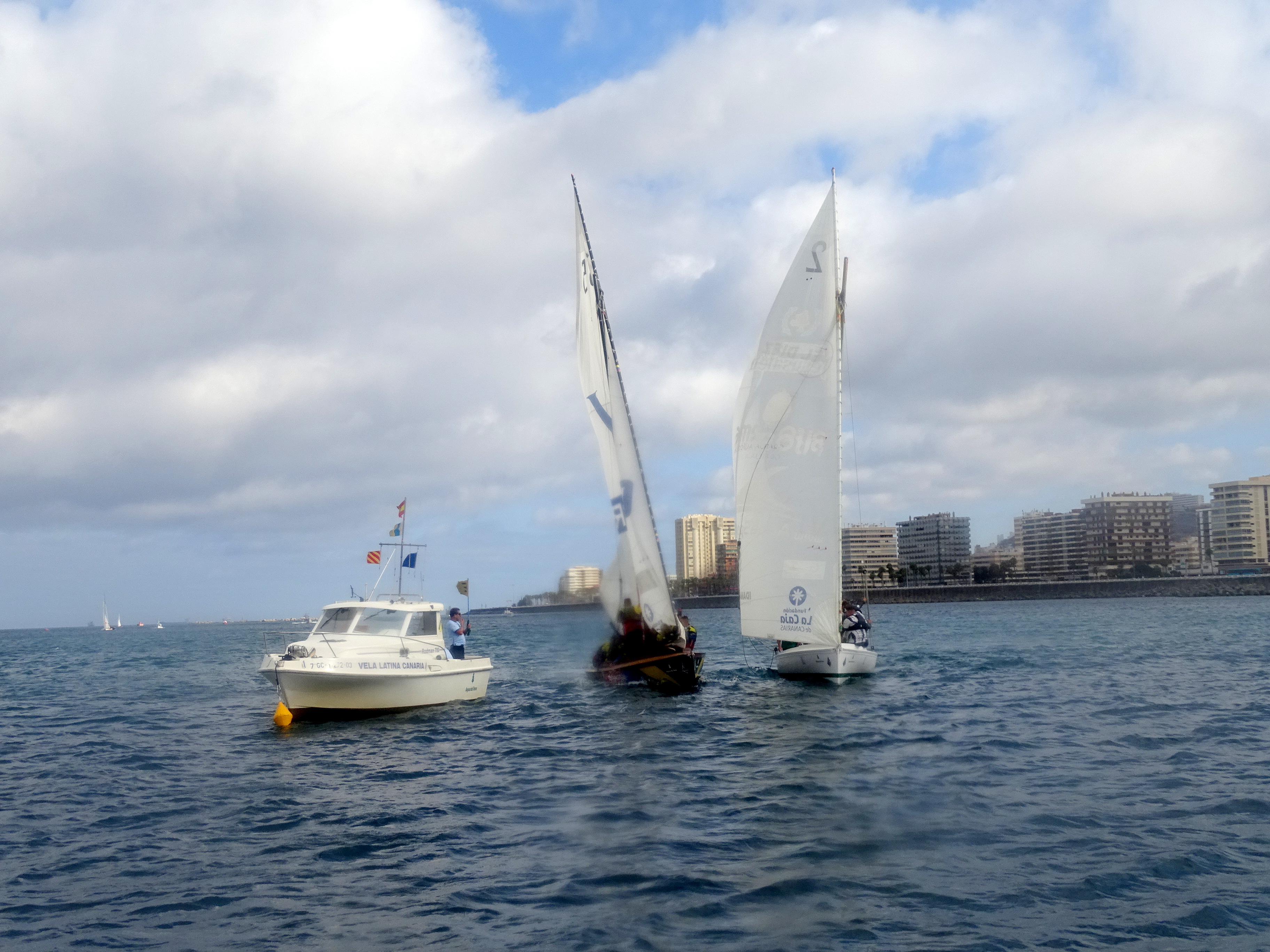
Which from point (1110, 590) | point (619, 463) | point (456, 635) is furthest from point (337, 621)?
point (1110, 590)

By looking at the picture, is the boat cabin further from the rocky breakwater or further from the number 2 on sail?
the rocky breakwater

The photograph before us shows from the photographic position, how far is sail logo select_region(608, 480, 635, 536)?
28.9 metres

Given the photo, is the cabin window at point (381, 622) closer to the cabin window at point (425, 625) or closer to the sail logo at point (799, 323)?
the cabin window at point (425, 625)

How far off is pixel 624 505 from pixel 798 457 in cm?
592

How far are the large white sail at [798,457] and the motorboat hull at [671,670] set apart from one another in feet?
10.7

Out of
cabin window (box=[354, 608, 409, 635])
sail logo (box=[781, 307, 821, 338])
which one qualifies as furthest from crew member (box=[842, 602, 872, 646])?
cabin window (box=[354, 608, 409, 635])

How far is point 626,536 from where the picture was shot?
28.9 meters

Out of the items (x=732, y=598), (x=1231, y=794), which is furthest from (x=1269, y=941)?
(x=732, y=598)

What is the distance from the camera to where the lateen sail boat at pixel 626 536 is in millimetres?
28516

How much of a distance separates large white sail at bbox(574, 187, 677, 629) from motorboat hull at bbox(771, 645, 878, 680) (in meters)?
4.67

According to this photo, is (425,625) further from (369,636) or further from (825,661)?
(825,661)

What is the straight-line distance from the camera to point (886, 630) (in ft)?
267

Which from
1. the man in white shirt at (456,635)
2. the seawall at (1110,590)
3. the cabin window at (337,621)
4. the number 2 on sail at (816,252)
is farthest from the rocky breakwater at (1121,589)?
the cabin window at (337,621)

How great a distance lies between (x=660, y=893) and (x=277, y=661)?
1572 cm
